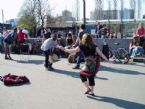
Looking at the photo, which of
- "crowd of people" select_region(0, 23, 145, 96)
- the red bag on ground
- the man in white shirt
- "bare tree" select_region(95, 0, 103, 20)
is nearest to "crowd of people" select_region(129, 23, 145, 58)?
"crowd of people" select_region(0, 23, 145, 96)

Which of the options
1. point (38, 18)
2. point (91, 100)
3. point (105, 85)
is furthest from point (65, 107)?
point (38, 18)

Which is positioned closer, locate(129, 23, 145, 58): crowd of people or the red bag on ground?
the red bag on ground

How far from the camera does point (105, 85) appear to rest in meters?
10.5

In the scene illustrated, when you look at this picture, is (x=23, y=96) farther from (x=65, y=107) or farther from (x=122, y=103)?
(x=122, y=103)

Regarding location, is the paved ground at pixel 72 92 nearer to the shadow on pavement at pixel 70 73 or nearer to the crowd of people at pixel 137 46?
the shadow on pavement at pixel 70 73

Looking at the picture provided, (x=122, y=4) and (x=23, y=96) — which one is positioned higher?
(x=122, y=4)

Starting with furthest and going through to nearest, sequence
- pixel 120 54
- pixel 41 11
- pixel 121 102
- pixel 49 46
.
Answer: pixel 41 11, pixel 120 54, pixel 49 46, pixel 121 102

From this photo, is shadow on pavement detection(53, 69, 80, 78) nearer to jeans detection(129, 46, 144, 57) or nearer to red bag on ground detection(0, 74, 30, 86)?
red bag on ground detection(0, 74, 30, 86)

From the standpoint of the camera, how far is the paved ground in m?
8.01

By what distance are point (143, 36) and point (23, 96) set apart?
34.4ft

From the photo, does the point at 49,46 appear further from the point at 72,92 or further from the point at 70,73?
the point at 72,92

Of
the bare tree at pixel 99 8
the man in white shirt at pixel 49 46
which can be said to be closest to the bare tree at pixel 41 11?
the bare tree at pixel 99 8

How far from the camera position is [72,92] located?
948 centimetres

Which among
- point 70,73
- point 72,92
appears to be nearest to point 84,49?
point 72,92
